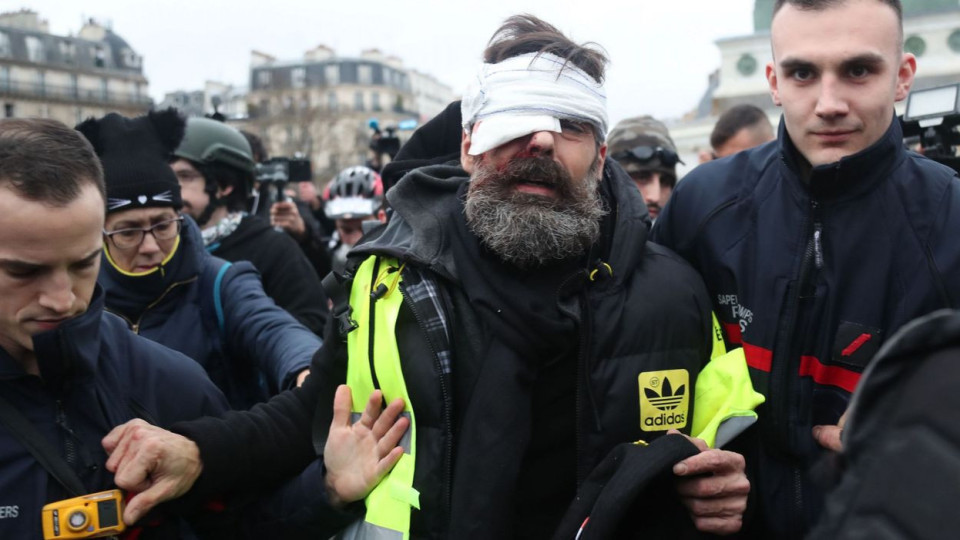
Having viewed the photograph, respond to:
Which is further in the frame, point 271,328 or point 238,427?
point 271,328

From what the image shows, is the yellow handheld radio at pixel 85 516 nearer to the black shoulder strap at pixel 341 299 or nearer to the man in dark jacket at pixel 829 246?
the black shoulder strap at pixel 341 299

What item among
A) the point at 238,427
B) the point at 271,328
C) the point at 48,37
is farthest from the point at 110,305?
the point at 48,37

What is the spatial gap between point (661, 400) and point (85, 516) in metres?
1.46

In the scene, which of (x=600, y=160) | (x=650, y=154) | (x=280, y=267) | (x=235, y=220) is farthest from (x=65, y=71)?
(x=600, y=160)

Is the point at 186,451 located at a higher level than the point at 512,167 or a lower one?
lower

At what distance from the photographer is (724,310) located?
269 centimetres

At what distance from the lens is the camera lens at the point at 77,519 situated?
79.7 inches

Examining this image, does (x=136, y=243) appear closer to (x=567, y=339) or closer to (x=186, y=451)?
(x=186, y=451)

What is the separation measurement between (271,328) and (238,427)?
776 millimetres

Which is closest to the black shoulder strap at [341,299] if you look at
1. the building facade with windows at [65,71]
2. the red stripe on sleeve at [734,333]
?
the red stripe on sleeve at [734,333]

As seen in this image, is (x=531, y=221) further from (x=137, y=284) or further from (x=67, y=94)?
(x=67, y=94)

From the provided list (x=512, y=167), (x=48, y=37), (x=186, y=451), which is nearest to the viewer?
(x=186, y=451)

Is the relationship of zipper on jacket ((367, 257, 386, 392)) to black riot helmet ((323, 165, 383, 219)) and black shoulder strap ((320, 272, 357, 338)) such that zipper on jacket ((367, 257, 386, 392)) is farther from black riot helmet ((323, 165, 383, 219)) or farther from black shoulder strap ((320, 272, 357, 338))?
black riot helmet ((323, 165, 383, 219))

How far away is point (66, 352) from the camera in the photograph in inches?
81.7
